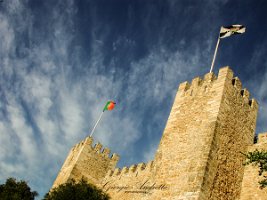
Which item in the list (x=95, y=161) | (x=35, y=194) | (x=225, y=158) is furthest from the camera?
(x=95, y=161)

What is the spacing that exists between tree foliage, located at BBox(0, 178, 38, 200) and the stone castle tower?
6891 millimetres

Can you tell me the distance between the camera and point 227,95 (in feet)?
47.4

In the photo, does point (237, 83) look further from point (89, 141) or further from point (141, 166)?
point (89, 141)

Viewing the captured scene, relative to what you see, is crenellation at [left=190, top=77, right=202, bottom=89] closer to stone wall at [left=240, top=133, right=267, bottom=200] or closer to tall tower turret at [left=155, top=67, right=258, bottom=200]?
tall tower turret at [left=155, top=67, right=258, bottom=200]

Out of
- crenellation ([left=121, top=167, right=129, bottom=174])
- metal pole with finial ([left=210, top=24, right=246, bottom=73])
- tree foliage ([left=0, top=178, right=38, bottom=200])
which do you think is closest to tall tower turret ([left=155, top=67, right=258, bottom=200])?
Answer: metal pole with finial ([left=210, top=24, right=246, bottom=73])

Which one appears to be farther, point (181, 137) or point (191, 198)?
point (181, 137)

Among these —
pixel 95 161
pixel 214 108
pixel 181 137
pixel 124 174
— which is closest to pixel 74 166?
pixel 95 161

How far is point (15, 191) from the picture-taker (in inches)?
829

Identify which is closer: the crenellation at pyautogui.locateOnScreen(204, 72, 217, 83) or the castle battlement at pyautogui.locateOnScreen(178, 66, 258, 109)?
the castle battlement at pyautogui.locateOnScreen(178, 66, 258, 109)

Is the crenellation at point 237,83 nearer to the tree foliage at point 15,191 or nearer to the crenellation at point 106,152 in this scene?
the crenellation at point 106,152

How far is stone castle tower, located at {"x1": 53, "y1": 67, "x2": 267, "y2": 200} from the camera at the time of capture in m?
12.2

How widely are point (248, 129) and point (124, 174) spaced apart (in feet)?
26.4

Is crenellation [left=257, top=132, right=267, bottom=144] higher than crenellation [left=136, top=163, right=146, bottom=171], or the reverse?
crenellation [left=257, top=132, right=267, bottom=144]

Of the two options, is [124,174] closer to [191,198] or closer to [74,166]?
[74,166]
